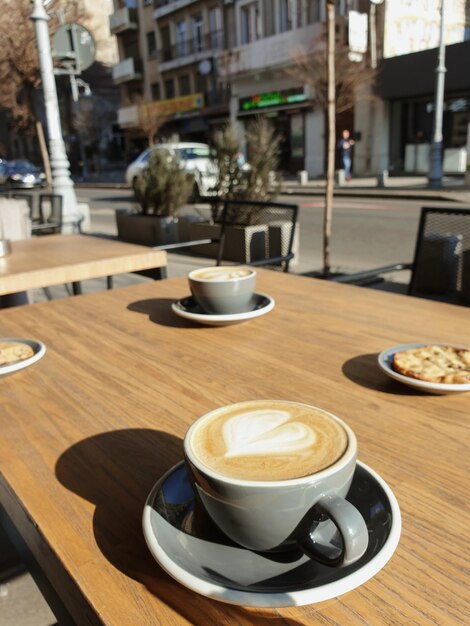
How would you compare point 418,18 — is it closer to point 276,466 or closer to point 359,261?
point 359,261

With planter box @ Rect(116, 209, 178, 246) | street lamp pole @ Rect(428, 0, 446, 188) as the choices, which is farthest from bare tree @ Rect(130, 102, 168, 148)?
planter box @ Rect(116, 209, 178, 246)

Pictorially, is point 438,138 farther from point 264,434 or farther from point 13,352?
point 264,434

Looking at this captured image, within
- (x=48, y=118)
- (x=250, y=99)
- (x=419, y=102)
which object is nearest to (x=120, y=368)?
(x=48, y=118)

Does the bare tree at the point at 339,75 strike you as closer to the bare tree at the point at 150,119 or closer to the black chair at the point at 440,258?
the bare tree at the point at 150,119

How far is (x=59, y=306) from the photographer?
1854 mm

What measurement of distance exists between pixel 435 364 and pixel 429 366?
2cm

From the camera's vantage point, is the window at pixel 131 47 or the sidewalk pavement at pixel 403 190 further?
the window at pixel 131 47

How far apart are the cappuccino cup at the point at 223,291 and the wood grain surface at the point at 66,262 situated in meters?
1.07

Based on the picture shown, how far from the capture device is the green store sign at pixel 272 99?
25.5m

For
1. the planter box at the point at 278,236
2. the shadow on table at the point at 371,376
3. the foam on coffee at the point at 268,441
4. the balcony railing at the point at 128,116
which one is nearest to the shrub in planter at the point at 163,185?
the planter box at the point at 278,236

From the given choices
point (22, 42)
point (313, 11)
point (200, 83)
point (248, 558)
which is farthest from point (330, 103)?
point (200, 83)

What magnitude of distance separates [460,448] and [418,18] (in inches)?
1027

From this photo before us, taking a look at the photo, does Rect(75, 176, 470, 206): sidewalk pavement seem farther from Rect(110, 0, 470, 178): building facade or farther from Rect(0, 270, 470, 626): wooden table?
Rect(0, 270, 470, 626): wooden table

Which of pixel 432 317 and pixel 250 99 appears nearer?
pixel 432 317
